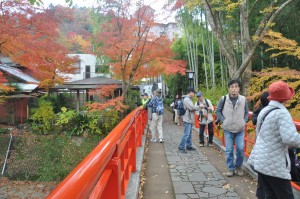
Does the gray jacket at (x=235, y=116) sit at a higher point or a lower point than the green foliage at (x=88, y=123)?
higher

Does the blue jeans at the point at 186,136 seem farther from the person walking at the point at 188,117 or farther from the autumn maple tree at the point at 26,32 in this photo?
the autumn maple tree at the point at 26,32

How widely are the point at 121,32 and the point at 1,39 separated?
5.02 metres

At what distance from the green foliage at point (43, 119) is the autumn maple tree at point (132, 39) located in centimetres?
485

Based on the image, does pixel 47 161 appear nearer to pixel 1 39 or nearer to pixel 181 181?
pixel 1 39

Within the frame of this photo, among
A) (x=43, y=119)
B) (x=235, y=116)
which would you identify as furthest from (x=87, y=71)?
(x=235, y=116)

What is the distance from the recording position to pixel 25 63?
1153 cm

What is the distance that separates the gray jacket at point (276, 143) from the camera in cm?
230

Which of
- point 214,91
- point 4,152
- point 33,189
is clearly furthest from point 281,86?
point 4,152

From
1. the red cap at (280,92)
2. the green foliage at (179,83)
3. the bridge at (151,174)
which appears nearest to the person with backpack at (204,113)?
the bridge at (151,174)

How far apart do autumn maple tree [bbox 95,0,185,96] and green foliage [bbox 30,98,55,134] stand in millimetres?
4847

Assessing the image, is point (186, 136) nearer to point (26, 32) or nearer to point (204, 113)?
point (204, 113)

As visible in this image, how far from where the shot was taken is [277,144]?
2.42 metres

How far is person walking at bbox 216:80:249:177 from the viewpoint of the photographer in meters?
4.46

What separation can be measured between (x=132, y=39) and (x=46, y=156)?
250 inches
